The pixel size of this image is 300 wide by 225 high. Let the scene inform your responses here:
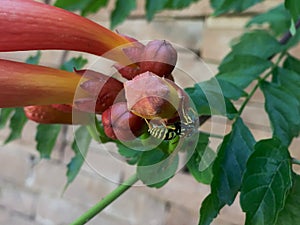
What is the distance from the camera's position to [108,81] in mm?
362

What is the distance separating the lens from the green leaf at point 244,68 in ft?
1.93

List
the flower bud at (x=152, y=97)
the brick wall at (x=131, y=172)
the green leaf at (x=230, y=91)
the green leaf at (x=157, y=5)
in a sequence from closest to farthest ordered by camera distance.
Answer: the flower bud at (x=152, y=97), the green leaf at (x=230, y=91), the green leaf at (x=157, y=5), the brick wall at (x=131, y=172)

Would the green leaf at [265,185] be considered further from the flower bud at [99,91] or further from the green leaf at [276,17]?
the green leaf at [276,17]

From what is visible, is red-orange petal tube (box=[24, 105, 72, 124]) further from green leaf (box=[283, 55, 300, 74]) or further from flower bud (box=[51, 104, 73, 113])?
green leaf (box=[283, 55, 300, 74])

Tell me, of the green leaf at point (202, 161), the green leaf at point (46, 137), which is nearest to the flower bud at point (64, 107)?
the green leaf at point (202, 161)

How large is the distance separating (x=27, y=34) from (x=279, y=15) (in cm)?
57

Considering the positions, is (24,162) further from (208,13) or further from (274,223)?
(274,223)

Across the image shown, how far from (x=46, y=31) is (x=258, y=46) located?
1.40 feet

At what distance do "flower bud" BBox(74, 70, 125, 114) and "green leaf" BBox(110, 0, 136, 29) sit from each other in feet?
1.35

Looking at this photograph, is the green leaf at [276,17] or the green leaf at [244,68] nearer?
the green leaf at [244,68]

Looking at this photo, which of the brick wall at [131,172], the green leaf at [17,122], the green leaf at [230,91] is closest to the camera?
the green leaf at [230,91]

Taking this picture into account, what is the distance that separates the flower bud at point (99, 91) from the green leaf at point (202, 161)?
0.39ft

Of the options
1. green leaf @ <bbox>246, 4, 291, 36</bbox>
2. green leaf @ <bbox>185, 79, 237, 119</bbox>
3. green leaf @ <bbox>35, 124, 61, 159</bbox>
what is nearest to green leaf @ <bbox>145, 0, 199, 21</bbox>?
green leaf @ <bbox>246, 4, 291, 36</bbox>

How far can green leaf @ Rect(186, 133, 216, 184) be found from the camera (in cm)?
46
